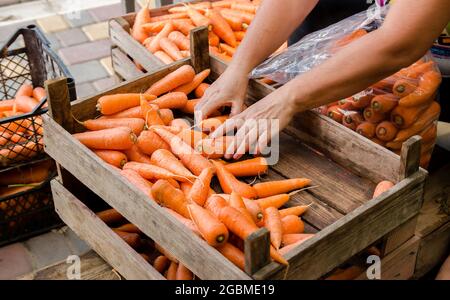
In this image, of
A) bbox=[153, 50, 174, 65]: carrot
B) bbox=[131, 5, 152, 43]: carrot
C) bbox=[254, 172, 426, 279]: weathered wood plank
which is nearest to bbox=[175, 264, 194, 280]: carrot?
bbox=[254, 172, 426, 279]: weathered wood plank

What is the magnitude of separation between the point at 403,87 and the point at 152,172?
2.91ft

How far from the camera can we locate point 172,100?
7.27 ft

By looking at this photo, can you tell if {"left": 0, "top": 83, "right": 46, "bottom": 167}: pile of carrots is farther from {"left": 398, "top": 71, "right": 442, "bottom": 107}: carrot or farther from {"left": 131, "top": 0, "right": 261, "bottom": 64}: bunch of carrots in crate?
{"left": 398, "top": 71, "right": 442, "bottom": 107}: carrot

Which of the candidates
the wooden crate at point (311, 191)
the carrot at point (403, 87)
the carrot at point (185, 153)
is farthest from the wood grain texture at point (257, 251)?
the carrot at point (403, 87)

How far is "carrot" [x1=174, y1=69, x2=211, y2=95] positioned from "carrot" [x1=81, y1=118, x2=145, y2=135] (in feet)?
0.78

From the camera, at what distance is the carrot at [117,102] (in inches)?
82.8

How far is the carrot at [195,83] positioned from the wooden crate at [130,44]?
355mm

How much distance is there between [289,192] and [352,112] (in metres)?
0.47

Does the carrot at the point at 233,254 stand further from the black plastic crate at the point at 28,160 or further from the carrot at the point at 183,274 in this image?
the black plastic crate at the point at 28,160

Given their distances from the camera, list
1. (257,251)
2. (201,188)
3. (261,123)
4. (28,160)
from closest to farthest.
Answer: (257,251), (201,188), (261,123), (28,160)

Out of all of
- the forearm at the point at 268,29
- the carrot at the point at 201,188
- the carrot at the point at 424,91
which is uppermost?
the forearm at the point at 268,29

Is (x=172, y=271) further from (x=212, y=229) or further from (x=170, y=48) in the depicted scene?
(x=170, y=48)

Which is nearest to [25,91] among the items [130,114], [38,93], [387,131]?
[38,93]

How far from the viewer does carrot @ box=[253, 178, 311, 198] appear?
190cm
